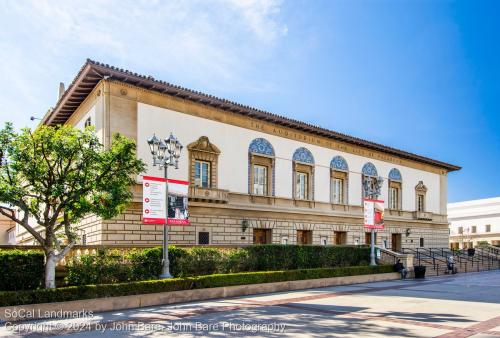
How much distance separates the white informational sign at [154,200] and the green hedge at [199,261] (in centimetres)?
161

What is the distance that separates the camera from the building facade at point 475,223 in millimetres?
77500

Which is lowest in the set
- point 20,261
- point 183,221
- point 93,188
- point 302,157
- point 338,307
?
point 338,307

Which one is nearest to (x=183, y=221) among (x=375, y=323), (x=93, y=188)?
(x=93, y=188)

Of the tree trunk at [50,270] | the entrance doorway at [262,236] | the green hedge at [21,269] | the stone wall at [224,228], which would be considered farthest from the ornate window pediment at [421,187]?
the green hedge at [21,269]

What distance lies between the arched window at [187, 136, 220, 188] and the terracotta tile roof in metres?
2.54

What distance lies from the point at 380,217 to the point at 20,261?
19.9m

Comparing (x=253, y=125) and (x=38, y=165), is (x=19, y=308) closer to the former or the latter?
(x=38, y=165)

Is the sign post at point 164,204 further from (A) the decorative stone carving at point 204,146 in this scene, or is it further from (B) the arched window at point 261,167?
(B) the arched window at point 261,167

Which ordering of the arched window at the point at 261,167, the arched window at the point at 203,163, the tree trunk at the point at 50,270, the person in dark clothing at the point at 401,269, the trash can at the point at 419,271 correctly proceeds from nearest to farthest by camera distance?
the tree trunk at the point at 50,270, the arched window at the point at 203,163, the person in dark clothing at the point at 401,269, the trash can at the point at 419,271, the arched window at the point at 261,167

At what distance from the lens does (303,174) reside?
111 ft

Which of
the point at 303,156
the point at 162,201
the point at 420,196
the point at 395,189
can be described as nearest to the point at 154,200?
the point at 162,201

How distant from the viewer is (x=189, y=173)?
26219 millimetres

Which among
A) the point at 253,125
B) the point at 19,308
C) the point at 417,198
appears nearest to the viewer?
the point at 19,308

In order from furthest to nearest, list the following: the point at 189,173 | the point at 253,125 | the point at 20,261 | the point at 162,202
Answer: the point at 253,125, the point at 189,173, the point at 162,202, the point at 20,261
